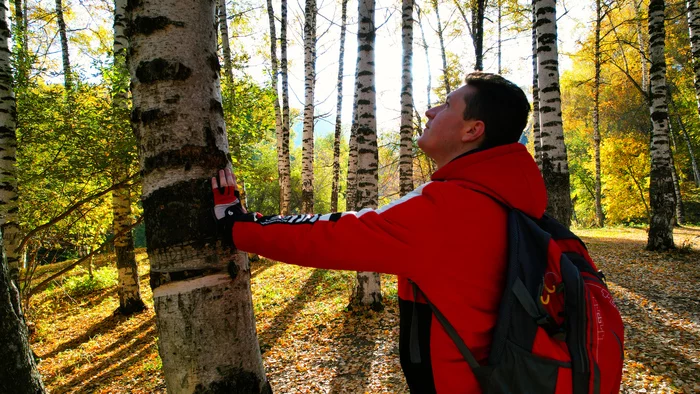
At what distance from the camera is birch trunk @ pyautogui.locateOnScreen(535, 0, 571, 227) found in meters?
6.68

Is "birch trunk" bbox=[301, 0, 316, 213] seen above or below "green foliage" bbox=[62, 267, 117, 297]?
above

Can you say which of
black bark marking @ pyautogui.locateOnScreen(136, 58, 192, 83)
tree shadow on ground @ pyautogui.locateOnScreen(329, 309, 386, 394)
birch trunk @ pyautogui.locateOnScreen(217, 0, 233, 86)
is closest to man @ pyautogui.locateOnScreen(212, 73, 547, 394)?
black bark marking @ pyautogui.locateOnScreen(136, 58, 192, 83)

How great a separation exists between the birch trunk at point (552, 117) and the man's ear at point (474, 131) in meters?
6.21

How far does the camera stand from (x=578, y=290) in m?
1.13

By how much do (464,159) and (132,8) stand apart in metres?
1.43

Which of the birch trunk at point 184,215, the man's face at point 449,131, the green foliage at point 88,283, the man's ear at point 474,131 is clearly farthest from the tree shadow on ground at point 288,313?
the green foliage at point 88,283

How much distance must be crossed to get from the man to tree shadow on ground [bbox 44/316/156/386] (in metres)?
6.39

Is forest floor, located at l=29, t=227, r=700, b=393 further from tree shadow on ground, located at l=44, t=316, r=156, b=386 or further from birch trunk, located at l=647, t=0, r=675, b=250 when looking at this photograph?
birch trunk, located at l=647, t=0, r=675, b=250

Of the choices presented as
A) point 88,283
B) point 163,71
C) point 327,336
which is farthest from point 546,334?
point 88,283

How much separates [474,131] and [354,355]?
4660mm

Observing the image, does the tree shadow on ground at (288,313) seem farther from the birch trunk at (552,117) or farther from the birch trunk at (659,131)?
the birch trunk at (659,131)

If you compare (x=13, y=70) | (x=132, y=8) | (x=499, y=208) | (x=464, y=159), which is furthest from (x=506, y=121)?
(x=13, y=70)

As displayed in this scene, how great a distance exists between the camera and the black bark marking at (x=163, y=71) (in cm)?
125

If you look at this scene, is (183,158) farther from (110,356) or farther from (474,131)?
(110,356)
